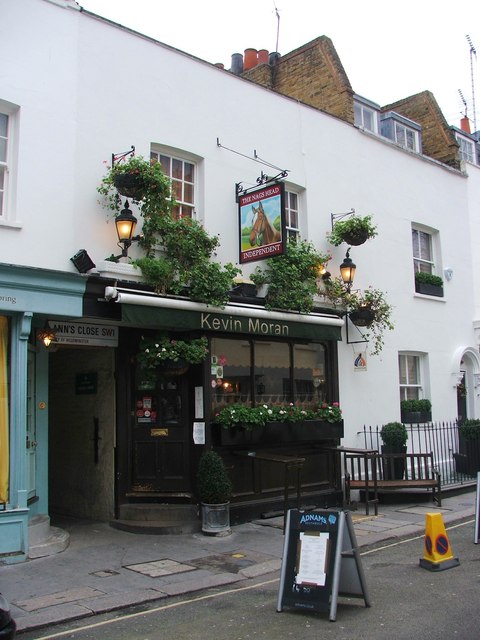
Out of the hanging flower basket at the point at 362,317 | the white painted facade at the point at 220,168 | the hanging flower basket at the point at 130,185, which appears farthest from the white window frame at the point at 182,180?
the hanging flower basket at the point at 362,317

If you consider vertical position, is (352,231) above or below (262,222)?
above

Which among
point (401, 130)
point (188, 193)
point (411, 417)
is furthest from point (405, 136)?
point (188, 193)

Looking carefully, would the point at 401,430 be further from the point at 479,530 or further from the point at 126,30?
the point at 126,30

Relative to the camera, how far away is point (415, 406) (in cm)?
1430

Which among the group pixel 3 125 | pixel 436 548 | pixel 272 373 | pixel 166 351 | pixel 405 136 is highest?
pixel 405 136

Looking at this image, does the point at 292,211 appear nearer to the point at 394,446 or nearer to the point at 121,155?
the point at 121,155

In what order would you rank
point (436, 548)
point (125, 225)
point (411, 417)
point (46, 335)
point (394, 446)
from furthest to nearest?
point (411, 417) → point (394, 446) → point (125, 225) → point (46, 335) → point (436, 548)

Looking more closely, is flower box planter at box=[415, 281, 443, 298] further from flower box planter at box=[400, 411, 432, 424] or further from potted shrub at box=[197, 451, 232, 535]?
potted shrub at box=[197, 451, 232, 535]

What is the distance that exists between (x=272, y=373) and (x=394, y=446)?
10.9ft

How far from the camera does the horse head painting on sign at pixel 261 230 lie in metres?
10.3

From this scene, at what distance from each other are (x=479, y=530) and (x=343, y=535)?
3.63 metres

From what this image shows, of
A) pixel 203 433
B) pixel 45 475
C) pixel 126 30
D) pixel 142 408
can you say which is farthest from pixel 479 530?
pixel 126 30

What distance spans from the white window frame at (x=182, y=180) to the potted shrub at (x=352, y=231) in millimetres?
3106

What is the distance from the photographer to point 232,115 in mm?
11570
